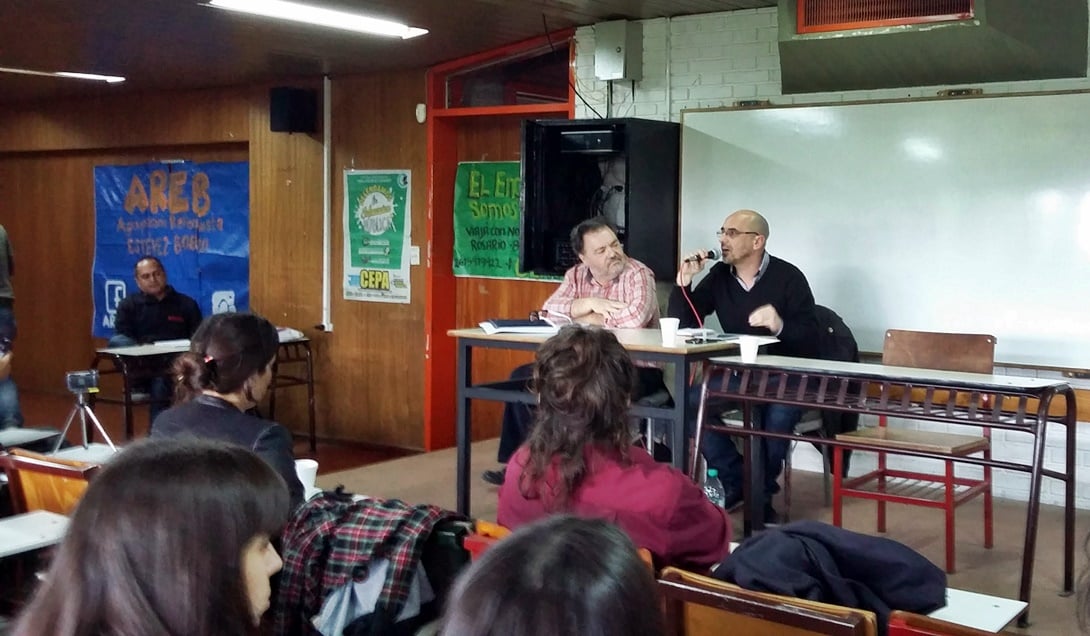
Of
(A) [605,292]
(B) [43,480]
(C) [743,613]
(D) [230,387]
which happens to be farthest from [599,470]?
(A) [605,292]

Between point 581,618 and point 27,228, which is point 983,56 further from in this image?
point 27,228

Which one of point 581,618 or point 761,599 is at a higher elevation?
point 581,618

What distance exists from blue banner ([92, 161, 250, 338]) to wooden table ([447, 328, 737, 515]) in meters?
3.97

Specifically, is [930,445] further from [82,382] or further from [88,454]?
[82,382]

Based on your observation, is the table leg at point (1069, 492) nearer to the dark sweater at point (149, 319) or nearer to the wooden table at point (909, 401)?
the wooden table at point (909, 401)

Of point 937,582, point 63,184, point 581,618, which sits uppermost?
point 63,184

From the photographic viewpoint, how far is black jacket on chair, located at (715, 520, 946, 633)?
6.15ft

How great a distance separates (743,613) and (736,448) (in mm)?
3109

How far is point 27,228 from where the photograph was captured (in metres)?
9.85

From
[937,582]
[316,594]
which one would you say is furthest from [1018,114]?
[316,594]

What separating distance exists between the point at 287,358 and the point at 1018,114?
4.67 m

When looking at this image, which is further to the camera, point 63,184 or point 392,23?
point 63,184

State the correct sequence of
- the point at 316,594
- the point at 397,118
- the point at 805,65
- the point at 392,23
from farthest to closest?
1. the point at 397,118
2. the point at 392,23
3. the point at 805,65
4. the point at 316,594

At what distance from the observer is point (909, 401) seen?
355 cm
